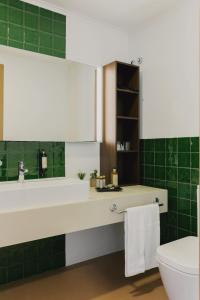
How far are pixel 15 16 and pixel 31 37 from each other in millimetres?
196

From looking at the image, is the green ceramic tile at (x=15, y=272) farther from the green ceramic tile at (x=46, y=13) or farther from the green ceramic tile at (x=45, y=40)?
the green ceramic tile at (x=46, y=13)

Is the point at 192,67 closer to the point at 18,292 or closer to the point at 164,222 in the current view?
the point at 164,222

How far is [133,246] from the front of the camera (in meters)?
2.05

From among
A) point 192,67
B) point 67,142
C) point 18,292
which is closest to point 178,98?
point 192,67

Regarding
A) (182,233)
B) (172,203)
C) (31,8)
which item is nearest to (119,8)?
(31,8)

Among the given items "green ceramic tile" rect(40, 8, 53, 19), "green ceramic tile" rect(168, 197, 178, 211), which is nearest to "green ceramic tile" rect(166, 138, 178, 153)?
"green ceramic tile" rect(168, 197, 178, 211)

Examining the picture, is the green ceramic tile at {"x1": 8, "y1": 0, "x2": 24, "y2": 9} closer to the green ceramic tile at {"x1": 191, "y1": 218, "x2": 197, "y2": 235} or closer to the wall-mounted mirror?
the wall-mounted mirror

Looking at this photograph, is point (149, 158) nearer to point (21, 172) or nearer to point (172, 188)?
point (172, 188)

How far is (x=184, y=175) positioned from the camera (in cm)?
234

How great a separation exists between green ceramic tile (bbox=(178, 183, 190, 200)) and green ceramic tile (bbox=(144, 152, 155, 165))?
0.38 m

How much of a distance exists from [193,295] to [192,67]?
1.73m

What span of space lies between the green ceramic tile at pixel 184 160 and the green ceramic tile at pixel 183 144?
38 mm

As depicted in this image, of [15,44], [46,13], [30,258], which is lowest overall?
[30,258]

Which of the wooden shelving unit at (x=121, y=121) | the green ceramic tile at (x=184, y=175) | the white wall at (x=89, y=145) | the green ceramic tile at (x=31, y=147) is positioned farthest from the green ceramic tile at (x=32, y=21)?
the green ceramic tile at (x=184, y=175)
